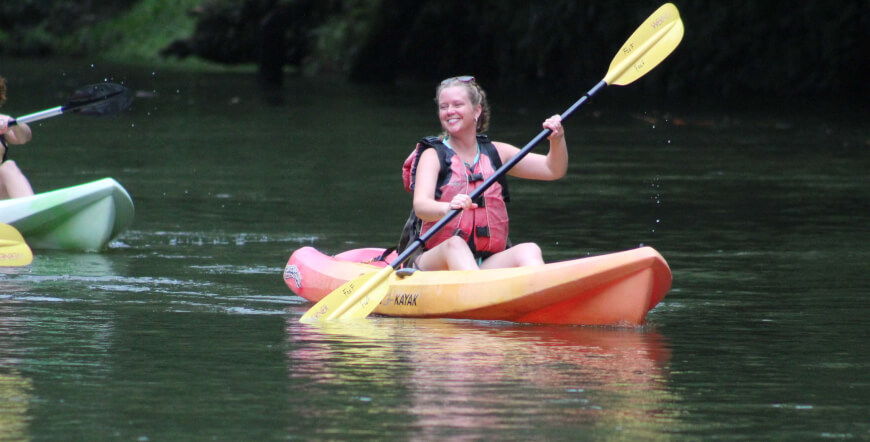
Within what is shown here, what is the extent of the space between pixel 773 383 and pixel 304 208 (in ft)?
21.0

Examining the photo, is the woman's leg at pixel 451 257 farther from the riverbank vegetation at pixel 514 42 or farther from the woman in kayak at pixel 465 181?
the riverbank vegetation at pixel 514 42

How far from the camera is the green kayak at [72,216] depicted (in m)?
9.05

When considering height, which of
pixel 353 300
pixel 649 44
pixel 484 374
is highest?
pixel 649 44

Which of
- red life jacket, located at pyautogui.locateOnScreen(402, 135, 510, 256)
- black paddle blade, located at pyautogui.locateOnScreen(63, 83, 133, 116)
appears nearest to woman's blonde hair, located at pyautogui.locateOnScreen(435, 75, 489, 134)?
red life jacket, located at pyautogui.locateOnScreen(402, 135, 510, 256)

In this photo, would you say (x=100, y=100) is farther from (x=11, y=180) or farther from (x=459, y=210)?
(x=459, y=210)

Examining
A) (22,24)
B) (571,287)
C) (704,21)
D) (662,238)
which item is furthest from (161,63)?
(571,287)

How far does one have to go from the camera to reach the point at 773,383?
17.6 feet

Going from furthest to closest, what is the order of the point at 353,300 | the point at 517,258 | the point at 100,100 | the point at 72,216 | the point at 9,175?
the point at 100,100 < the point at 9,175 < the point at 72,216 < the point at 517,258 < the point at 353,300

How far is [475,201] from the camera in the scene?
6957 millimetres

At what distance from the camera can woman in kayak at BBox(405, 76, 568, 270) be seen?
689 cm

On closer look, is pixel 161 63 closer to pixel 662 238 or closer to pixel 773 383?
pixel 662 238

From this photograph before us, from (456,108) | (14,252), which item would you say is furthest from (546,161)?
(14,252)

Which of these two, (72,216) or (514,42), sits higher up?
(514,42)

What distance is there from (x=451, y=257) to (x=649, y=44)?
68.9 inches
